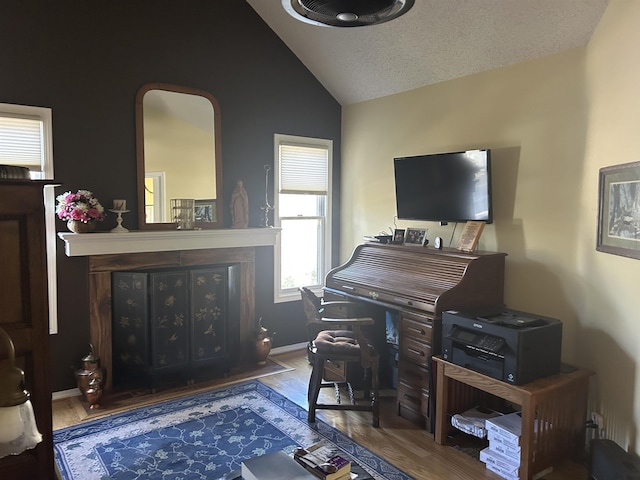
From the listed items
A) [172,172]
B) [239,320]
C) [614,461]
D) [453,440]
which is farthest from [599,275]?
[172,172]

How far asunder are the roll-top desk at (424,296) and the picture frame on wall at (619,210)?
766 mm

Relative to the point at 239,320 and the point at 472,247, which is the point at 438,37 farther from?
→ the point at 239,320

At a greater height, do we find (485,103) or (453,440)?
(485,103)

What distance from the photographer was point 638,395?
2.53m

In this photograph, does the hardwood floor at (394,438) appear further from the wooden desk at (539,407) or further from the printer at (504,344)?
the printer at (504,344)

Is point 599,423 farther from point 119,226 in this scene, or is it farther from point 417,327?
point 119,226

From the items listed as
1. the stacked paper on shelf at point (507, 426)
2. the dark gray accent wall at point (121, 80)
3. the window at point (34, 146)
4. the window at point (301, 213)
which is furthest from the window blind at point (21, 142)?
the stacked paper on shelf at point (507, 426)

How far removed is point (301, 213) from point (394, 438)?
98.2 inches

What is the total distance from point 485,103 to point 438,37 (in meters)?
0.60

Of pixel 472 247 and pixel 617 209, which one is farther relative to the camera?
pixel 472 247

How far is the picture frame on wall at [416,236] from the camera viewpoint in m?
3.88

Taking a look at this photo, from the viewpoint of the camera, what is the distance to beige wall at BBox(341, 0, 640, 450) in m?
2.61

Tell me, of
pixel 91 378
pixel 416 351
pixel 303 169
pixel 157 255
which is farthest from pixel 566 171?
pixel 91 378

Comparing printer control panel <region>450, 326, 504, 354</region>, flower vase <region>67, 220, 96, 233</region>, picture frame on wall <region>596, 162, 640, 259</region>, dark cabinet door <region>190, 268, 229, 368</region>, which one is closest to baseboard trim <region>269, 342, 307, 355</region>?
dark cabinet door <region>190, 268, 229, 368</region>
